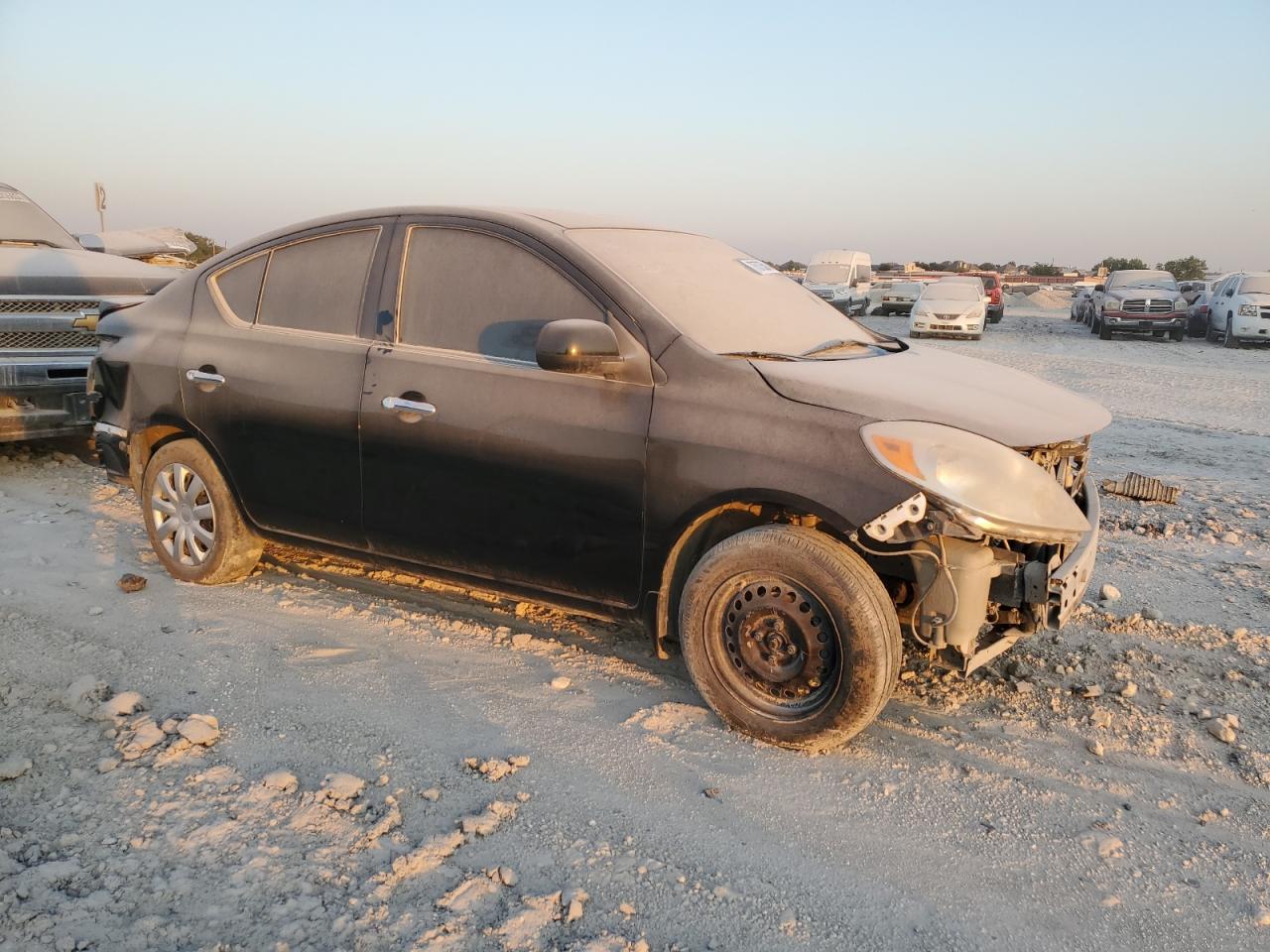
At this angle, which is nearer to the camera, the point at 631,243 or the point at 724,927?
the point at 724,927

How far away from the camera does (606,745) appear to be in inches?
130

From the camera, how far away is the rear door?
4.12 meters

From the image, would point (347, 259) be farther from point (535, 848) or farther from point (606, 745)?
point (535, 848)

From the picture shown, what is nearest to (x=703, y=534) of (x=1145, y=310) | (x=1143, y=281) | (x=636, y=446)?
(x=636, y=446)

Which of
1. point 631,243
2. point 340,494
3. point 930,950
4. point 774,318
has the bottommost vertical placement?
point 930,950

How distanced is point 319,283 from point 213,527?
1.30 metres

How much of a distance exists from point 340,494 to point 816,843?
2444 millimetres

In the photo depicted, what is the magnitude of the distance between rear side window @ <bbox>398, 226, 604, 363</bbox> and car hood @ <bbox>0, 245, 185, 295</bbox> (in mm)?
4640

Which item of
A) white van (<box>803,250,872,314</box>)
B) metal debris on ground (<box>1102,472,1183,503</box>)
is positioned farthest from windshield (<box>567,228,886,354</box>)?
white van (<box>803,250,872,314</box>)

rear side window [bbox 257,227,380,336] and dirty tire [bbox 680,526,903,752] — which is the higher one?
rear side window [bbox 257,227,380,336]

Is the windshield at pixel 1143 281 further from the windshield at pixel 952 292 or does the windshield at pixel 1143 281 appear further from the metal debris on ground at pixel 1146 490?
the metal debris on ground at pixel 1146 490

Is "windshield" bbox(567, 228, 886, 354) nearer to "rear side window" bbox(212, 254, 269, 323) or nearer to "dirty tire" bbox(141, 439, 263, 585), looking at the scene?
"rear side window" bbox(212, 254, 269, 323)

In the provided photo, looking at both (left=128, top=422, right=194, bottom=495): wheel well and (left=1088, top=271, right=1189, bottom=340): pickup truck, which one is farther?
(left=1088, top=271, right=1189, bottom=340): pickup truck

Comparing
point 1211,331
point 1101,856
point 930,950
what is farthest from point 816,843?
point 1211,331
